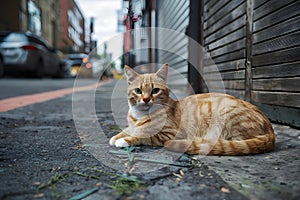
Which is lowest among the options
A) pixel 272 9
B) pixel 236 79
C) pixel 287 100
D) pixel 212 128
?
pixel 212 128

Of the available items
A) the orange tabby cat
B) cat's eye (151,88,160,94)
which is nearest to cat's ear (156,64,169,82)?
the orange tabby cat

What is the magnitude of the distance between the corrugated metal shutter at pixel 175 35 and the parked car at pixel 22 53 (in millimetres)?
5044

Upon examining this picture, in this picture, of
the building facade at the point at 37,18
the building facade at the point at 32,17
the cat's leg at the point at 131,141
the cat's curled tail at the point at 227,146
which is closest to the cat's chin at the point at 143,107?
the cat's leg at the point at 131,141

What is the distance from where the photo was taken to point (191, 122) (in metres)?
2.08

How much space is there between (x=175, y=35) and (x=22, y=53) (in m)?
6.18

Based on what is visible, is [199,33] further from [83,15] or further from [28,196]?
[83,15]

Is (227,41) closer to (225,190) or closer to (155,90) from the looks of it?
(155,90)

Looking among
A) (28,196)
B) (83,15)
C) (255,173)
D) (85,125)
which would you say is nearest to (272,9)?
(255,173)

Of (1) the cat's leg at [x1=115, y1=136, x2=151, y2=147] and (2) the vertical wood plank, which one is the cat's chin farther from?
(2) the vertical wood plank

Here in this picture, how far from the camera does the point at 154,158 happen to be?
63.8 inches

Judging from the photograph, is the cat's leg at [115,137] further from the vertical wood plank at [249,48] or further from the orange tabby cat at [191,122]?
the vertical wood plank at [249,48]

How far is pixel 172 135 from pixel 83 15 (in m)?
58.4

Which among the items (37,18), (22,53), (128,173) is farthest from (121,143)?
(37,18)

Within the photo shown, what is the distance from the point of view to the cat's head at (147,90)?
78.2 inches
